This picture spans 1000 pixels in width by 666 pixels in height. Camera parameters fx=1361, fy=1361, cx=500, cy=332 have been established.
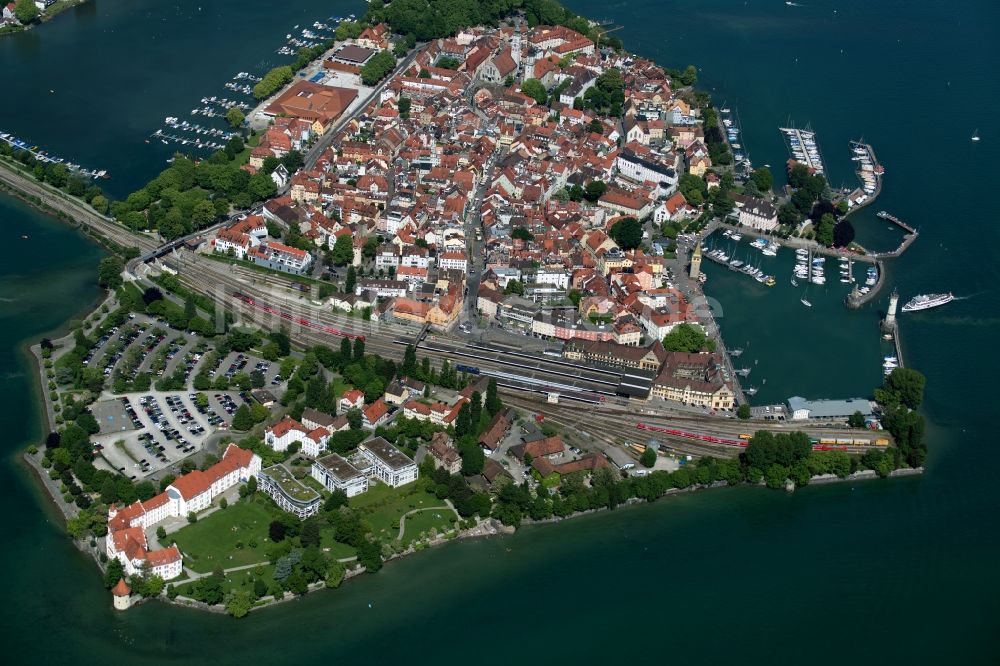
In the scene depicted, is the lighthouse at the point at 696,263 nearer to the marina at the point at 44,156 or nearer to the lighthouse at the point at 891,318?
the lighthouse at the point at 891,318

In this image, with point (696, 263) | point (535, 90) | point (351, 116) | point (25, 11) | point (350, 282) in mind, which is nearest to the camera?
point (350, 282)

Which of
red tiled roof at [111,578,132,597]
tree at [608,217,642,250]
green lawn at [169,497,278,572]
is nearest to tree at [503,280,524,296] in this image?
tree at [608,217,642,250]

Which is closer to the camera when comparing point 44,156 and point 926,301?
point 926,301

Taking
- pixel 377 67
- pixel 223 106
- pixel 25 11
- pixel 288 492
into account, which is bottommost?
pixel 288 492

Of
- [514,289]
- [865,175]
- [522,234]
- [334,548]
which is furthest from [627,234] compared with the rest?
[334,548]


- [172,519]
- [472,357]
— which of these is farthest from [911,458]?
[172,519]

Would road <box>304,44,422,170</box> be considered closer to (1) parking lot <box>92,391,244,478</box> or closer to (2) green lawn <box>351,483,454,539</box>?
(1) parking lot <box>92,391,244,478</box>

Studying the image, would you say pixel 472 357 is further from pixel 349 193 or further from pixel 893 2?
pixel 893 2

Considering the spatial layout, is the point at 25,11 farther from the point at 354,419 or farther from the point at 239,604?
the point at 239,604

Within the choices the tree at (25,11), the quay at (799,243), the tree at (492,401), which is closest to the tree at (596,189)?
the quay at (799,243)
